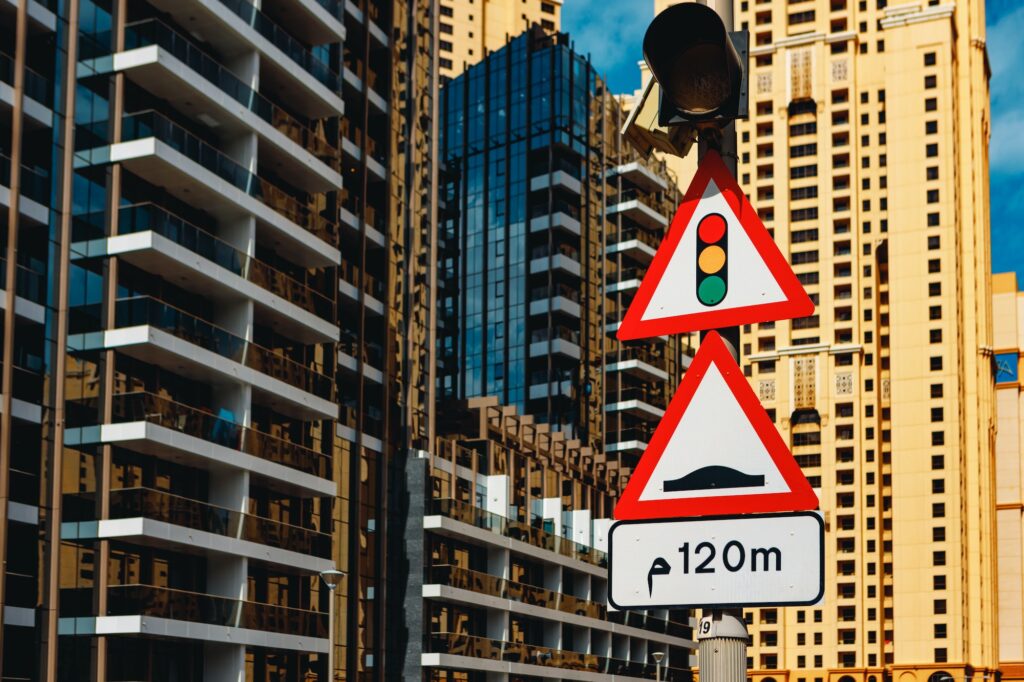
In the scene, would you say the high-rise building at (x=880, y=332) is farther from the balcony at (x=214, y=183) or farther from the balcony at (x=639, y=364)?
the balcony at (x=214, y=183)

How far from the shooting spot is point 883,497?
13825 centimetres

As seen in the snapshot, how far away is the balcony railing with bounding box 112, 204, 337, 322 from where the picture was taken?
53156 millimetres

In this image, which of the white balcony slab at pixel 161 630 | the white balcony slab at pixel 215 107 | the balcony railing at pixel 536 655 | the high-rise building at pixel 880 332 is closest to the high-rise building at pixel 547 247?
the balcony railing at pixel 536 655

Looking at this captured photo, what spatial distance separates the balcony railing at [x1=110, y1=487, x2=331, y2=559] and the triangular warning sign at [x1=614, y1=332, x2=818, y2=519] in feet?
150

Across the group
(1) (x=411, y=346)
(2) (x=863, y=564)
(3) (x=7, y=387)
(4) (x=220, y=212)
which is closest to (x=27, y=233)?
(3) (x=7, y=387)

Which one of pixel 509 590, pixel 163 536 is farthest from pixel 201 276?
pixel 509 590

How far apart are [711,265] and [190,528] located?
157ft

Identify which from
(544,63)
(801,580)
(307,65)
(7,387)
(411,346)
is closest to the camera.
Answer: (801,580)

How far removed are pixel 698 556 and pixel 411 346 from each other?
70.4 meters

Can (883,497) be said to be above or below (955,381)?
below

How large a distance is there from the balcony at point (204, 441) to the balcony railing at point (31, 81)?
9634 millimetres

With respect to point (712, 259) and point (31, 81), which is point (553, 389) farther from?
point (712, 259)

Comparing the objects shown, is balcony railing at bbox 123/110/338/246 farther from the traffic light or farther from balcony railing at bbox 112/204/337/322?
the traffic light

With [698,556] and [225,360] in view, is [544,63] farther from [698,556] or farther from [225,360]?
[698,556]
